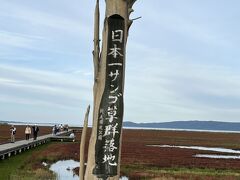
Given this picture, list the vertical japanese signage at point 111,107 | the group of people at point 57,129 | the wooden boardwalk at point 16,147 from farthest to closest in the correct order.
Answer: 1. the group of people at point 57,129
2. the wooden boardwalk at point 16,147
3. the vertical japanese signage at point 111,107

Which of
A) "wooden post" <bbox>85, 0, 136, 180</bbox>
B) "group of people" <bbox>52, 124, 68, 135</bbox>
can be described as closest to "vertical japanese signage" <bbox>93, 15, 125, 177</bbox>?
"wooden post" <bbox>85, 0, 136, 180</bbox>

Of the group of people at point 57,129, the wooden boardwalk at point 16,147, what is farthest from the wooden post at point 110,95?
the group of people at point 57,129

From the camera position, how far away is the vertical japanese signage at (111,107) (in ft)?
19.3

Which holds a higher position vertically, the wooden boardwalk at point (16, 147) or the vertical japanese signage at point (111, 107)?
the vertical japanese signage at point (111, 107)

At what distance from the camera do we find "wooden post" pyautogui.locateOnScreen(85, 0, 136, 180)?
5895 millimetres

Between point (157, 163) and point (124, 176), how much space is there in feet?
25.0

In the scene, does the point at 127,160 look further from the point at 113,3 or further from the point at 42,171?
the point at 113,3

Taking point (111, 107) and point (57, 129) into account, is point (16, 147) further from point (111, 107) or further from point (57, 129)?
point (57, 129)

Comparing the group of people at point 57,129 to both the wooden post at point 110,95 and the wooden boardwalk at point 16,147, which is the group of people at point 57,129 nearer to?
the wooden boardwalk at point 16,147

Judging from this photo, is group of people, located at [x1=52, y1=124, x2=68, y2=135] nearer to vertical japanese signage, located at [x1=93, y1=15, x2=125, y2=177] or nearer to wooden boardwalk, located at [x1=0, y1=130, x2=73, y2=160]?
wooden boardwalk, located at [x1=0, y1=130, x2=73, y2=160]

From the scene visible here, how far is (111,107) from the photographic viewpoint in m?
5.93

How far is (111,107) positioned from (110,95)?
0.16 m

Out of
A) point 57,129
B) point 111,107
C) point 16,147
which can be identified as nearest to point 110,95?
point 111,107

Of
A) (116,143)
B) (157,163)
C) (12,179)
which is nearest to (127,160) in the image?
(157,163)
